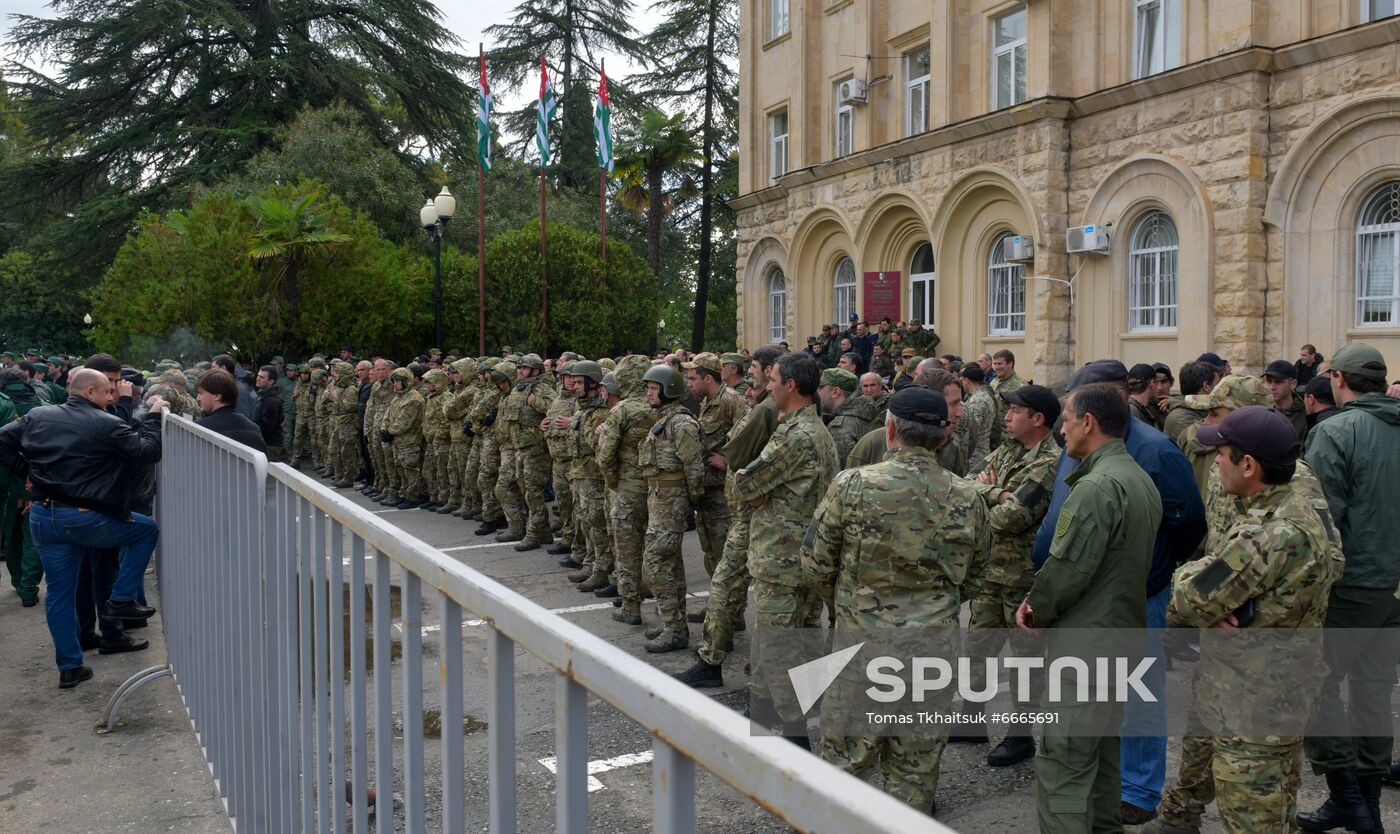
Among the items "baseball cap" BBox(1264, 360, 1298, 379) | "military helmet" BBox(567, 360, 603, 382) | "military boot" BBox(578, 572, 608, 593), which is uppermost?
"military helmet" BBox(567, 360, 603, 382)

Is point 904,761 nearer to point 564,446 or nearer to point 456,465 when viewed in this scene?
point 564,446

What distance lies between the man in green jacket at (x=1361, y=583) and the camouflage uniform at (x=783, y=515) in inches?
97.4

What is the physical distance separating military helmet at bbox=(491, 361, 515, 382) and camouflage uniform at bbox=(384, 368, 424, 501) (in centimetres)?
224

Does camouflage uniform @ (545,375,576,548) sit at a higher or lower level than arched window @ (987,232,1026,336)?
Answer: lower

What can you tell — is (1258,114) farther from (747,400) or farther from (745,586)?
(745,586)

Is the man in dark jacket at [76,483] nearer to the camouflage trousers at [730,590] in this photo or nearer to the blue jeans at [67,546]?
the blue jeans at [67,546]

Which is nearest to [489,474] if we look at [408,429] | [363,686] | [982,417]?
[408,429]

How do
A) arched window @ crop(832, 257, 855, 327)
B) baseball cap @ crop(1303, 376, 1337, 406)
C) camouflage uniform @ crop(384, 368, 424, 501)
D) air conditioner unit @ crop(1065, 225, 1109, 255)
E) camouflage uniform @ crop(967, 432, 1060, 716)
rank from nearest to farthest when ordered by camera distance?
camouflage uniform @ crop(967, 432, 1060, 716), baseball cap @ crop(1303, 376, 1337, 406), camouflage uniform @ crop(384, 368, 424, 501), air conditioner unit @ crop(1065, 225, 1109, 255), arched window @ crop(832, 257, 855, 327)

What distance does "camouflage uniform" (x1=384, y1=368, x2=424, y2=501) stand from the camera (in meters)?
14.6

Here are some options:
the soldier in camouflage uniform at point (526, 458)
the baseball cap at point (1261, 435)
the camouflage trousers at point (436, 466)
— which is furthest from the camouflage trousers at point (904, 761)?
the camouflage trousers at point (436, 466)

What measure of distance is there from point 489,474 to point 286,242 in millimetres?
11035

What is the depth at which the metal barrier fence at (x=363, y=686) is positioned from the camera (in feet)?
3.88

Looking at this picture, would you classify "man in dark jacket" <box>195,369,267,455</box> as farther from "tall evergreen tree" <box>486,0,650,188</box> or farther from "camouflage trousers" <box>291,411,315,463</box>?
"tall evergreen tree" <box>486,0,650,188</box>

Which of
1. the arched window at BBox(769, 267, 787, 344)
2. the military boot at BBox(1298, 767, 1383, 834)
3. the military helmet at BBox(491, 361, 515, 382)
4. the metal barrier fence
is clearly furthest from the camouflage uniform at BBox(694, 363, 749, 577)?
the arched window at BBox(769, 267, 787, 344)
